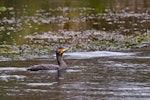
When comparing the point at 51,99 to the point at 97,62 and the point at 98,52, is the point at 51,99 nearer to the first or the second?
the point at 97,62

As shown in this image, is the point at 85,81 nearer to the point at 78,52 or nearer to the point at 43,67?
the point at 43,67

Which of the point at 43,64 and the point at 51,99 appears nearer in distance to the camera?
the point at 51,99

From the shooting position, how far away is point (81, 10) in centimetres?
4891

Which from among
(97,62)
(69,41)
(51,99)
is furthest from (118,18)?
(51,99)

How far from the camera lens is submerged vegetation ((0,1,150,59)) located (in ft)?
93.0

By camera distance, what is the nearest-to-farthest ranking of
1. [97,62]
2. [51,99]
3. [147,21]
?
[51,99] → [97,62] → [147,21]

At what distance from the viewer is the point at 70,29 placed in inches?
1447

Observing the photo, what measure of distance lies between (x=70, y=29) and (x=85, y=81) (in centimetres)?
1710

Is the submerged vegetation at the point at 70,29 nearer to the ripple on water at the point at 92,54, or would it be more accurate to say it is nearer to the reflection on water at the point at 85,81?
the ripple on water at the point at 92,54

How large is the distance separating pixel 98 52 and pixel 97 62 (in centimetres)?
270

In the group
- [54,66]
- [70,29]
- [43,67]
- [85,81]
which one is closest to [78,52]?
[54,66]

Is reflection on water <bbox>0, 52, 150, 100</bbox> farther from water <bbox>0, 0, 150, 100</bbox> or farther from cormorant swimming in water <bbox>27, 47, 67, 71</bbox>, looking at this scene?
cormorant swimming in water <bbox>27, 47, 67, 71</bbox>

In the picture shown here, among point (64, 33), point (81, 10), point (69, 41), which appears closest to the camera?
point (69, 41)

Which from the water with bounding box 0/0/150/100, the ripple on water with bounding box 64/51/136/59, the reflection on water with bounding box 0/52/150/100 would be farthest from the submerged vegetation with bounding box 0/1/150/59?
the reflection on water with bounding box 0/52/150/100
